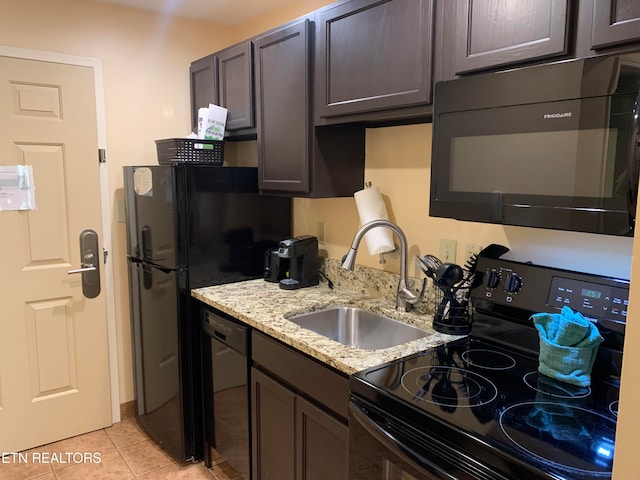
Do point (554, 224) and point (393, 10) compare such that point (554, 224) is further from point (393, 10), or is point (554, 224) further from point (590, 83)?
point (393, 10)

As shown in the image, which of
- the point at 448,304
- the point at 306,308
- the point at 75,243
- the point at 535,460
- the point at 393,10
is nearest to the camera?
the point at 535,460

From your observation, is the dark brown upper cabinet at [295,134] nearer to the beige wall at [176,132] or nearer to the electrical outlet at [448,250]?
the beige wall at [176,132]

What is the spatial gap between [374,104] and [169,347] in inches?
61.7

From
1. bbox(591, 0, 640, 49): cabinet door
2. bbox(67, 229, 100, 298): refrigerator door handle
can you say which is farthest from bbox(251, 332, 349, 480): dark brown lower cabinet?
bbox(67, 229, 100, 298): refrigerator door handle

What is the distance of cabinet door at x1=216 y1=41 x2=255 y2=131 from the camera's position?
2.36m

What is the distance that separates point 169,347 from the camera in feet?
7.95

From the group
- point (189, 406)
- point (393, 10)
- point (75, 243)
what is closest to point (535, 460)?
point (393, 10)

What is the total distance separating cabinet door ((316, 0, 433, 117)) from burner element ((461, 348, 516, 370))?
821 mm

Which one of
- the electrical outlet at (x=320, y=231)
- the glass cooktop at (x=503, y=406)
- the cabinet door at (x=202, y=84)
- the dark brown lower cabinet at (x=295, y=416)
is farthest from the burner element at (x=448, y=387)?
the cabinet door at (x=202, y=84)

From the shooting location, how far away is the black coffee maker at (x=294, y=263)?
233cm

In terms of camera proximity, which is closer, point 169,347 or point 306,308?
point 306,308

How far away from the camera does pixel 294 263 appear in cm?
237

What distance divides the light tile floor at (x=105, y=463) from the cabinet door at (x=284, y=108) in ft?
4.85

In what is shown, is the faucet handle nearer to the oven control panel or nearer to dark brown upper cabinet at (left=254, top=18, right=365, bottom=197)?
the oven control panel
